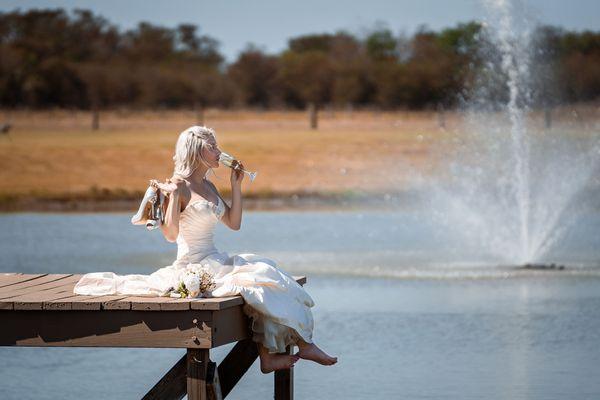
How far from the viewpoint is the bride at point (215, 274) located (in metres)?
7.23

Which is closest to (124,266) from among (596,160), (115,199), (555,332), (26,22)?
(555,332)

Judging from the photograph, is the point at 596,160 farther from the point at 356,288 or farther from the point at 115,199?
the point at 356,288

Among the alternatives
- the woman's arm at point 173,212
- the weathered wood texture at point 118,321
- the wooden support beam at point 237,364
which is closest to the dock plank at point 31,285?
the weathered wood texture at point 118,321

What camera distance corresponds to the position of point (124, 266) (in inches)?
656

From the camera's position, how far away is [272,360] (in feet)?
24.6

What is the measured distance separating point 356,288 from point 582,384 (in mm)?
5425

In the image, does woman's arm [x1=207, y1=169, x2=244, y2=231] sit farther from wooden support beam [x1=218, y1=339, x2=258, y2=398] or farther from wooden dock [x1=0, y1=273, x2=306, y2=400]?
wooden support beam [x1=218, y1=339, x2=258, y2=398]

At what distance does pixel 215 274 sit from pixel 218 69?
8570 centimetres

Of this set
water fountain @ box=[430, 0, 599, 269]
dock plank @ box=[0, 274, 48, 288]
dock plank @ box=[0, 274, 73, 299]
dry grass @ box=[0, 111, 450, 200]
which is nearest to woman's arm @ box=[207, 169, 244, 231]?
dock plank @ box=[0, 274, 73, 299]

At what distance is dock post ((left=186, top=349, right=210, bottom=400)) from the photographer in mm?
7043

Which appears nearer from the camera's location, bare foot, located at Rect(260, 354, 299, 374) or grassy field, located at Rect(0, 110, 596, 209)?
bare foot, located at Rect(260, 354, 299, 374)

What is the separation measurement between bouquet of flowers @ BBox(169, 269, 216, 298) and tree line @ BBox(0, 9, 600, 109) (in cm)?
3876

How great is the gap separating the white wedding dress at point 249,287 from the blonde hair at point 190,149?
199 mm

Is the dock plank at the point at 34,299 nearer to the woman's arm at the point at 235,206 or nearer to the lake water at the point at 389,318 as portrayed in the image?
the woman's arm at the point at 235,206
